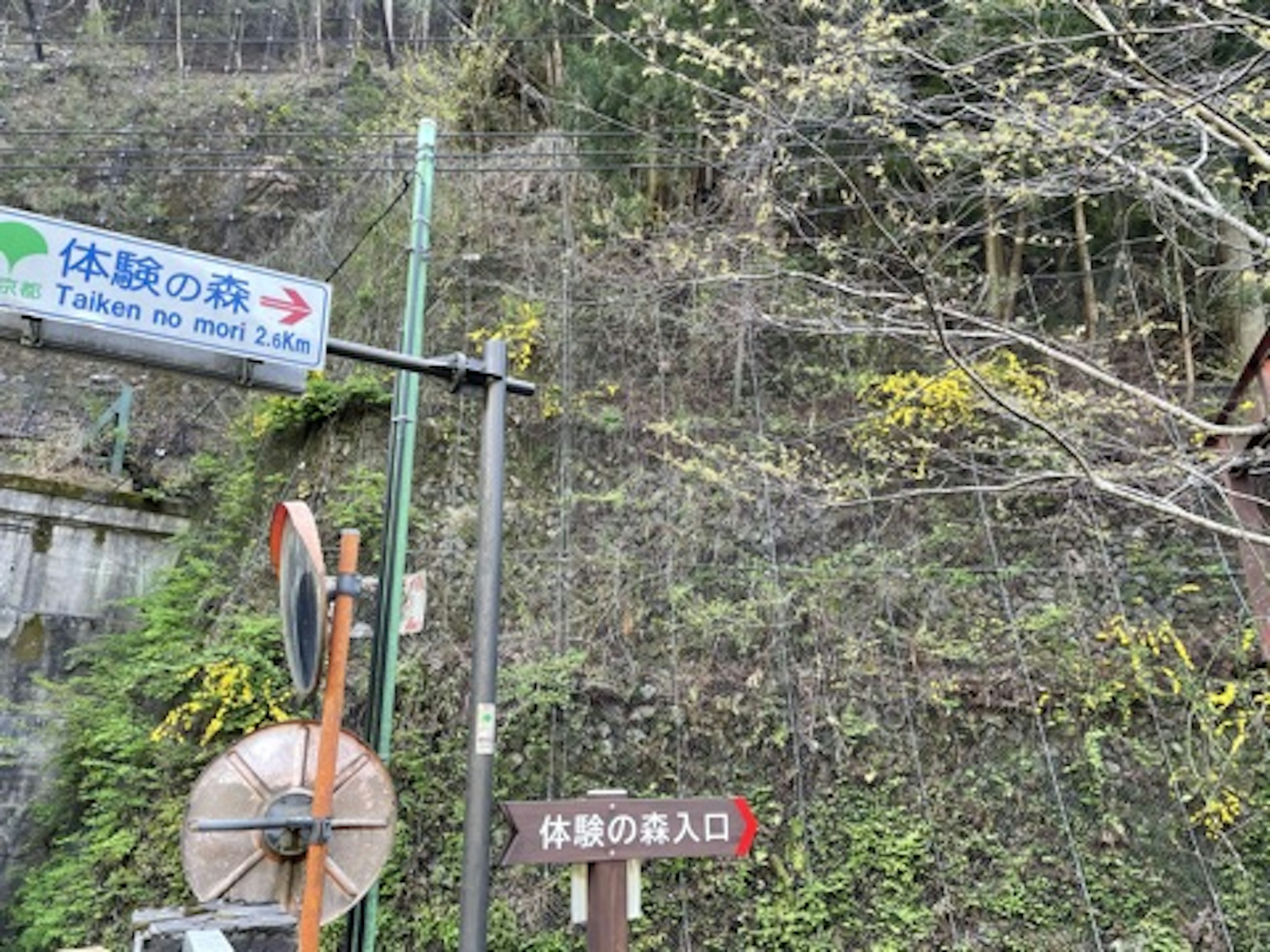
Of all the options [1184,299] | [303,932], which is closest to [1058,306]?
[1184,299]

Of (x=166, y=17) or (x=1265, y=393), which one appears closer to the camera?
(x=1265, y=393)

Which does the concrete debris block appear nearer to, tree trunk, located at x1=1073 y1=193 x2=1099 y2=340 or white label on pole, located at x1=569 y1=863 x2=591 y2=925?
white label on pole, located at x1=569 y1=863 x2=591 y2=925

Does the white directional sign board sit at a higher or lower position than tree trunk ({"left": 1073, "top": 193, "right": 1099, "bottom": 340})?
lower

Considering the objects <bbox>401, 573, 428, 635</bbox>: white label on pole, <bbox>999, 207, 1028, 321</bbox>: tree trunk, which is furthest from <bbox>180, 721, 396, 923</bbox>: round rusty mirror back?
<bbox>999, 207, 1028, 321</bbox>: tree trunk

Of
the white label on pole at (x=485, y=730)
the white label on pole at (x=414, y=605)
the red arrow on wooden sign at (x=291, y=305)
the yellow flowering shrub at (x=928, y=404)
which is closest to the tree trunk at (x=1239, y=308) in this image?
the yellow flowering shrub at (x=928, y=404)

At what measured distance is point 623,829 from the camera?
12.5 ft

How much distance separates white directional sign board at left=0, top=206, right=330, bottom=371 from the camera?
314cm

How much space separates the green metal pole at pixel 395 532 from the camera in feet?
13.7

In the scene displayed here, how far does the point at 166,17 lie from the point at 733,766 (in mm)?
25409

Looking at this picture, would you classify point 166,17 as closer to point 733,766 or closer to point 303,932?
point 733,766

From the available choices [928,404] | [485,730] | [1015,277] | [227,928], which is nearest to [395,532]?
[485,730]

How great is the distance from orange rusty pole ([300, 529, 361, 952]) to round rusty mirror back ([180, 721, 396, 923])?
16 centimetres

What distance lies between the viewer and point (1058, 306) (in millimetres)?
10812

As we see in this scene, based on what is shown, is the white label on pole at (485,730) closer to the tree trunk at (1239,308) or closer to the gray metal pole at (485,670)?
the gray metal pole at (485,670)
